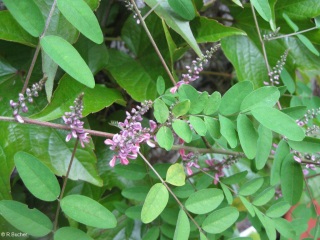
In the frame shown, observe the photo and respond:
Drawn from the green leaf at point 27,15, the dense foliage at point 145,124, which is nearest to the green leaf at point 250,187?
the dense foliage at point 145,124

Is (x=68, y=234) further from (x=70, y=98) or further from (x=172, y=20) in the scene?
(x=172, y=20)

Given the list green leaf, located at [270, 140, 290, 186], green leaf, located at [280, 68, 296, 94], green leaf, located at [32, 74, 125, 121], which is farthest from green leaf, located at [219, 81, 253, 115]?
green leaf, located at [280, 68, 296, 94]

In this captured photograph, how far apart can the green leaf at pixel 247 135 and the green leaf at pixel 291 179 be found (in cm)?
10

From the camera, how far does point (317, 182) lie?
3.66 feet

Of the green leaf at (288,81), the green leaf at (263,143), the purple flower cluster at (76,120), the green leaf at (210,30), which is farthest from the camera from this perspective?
the green leaf at (288,81)

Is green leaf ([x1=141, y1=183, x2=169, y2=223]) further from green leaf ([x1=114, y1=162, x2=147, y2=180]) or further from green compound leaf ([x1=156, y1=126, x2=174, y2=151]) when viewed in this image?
green leaf ([x1=114, y1=162, x2=147, y2=180])

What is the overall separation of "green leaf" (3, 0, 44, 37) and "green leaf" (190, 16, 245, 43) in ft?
1.04

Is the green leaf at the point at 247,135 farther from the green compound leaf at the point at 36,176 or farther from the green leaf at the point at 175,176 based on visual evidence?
the green compound leaf at the point at 36,176

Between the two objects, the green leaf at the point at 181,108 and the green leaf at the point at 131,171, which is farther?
the green leaf at the point at 131,171

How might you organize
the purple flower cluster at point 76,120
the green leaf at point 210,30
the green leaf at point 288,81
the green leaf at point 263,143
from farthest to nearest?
1. the green leaf at point 288,81
2. the green leaf at point 210,30
3. the green leaf at point 263,143
4. the purple flower cluster at point 76,120

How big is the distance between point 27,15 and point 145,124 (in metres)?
0.40

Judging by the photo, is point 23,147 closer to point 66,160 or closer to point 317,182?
point 66,160

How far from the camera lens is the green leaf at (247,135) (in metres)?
0.47

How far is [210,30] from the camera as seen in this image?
69cm
